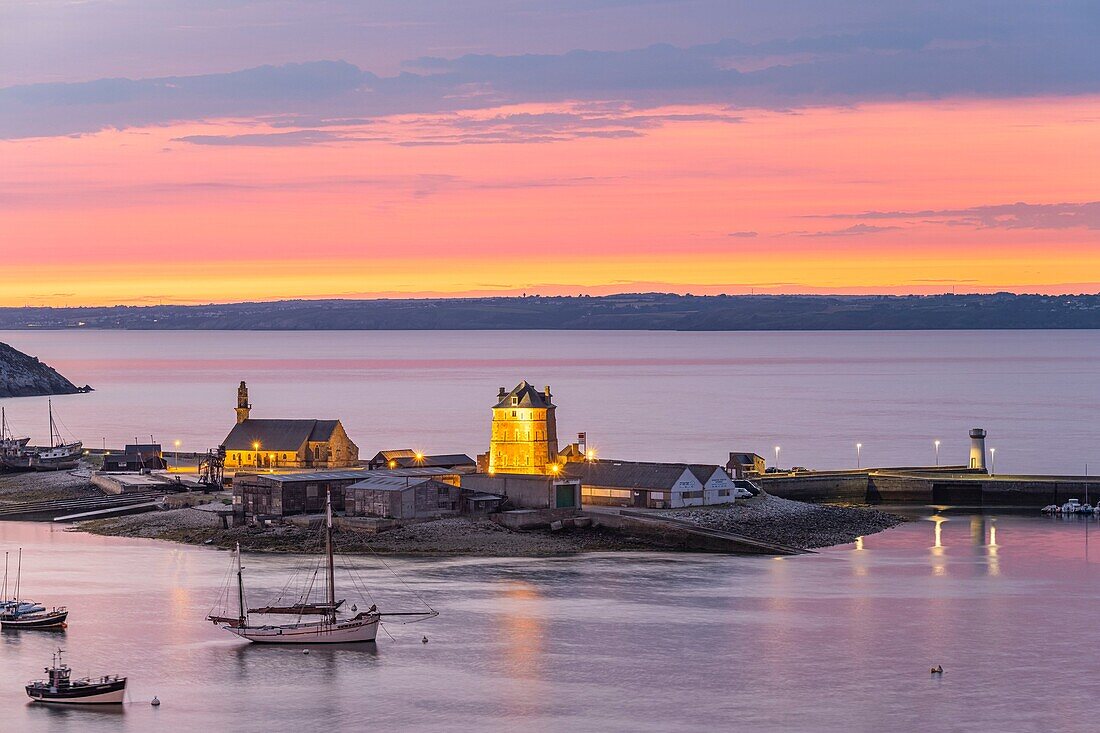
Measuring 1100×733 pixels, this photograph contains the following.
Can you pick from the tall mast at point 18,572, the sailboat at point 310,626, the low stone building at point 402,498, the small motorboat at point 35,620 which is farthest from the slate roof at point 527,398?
the small motorboat at point 35,620

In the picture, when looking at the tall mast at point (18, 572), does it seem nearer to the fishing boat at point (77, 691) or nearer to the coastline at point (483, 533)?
the coastline at point (483, 533)

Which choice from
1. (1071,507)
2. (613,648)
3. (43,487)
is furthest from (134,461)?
(613,648)

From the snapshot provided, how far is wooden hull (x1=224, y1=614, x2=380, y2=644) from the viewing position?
166 ft

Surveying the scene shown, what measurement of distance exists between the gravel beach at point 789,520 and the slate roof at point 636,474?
170 centimetres

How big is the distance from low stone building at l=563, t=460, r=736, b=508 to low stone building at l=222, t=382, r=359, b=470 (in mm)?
14786

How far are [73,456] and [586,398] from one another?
90.7 m

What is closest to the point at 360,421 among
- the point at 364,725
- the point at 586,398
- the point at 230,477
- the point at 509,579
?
the point at 586,398

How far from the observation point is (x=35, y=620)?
52219mm

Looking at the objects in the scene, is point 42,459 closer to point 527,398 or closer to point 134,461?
point 134,461

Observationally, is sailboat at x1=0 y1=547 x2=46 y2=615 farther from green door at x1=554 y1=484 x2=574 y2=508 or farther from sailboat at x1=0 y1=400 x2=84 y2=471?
sailboat at x1=0 y1=400 x2=84 y2=471

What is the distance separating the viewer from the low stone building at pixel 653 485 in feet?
244

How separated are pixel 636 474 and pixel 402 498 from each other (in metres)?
11.6

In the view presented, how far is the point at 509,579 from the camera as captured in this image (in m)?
60.9

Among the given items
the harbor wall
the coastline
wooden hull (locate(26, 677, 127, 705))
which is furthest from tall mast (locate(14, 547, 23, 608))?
the harbor wall
